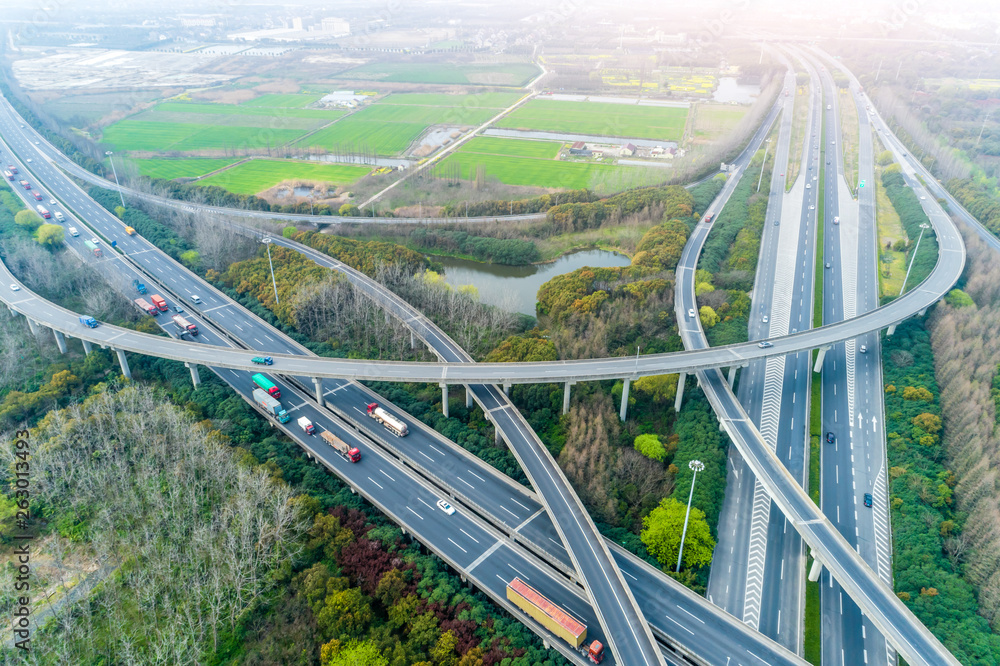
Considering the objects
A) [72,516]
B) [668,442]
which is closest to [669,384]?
[668,442]

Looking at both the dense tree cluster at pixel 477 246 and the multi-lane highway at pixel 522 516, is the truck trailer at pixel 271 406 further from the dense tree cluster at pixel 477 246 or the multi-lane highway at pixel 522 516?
the dense tree cluster at pixel 477 246

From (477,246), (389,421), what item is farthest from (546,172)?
(389,421)

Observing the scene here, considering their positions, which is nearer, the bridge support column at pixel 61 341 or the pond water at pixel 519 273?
the bridge support column at pixel 61 341

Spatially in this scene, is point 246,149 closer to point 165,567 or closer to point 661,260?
point 661,260

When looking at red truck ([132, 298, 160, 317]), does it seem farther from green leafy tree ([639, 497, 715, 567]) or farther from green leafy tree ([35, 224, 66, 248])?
green leafy tree ([639, 497, 715, 567])

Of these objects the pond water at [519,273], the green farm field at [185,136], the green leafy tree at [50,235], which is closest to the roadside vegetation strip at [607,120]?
the green farm field at [185,136]

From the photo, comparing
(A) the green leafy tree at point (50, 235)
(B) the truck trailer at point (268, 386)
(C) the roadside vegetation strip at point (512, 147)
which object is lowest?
(B) the truck trailer at point (268, 386)

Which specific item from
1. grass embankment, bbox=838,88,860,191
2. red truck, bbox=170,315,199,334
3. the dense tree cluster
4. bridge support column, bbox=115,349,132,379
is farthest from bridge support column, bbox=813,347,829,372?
bridge support column, bbox=115,349,132,379
